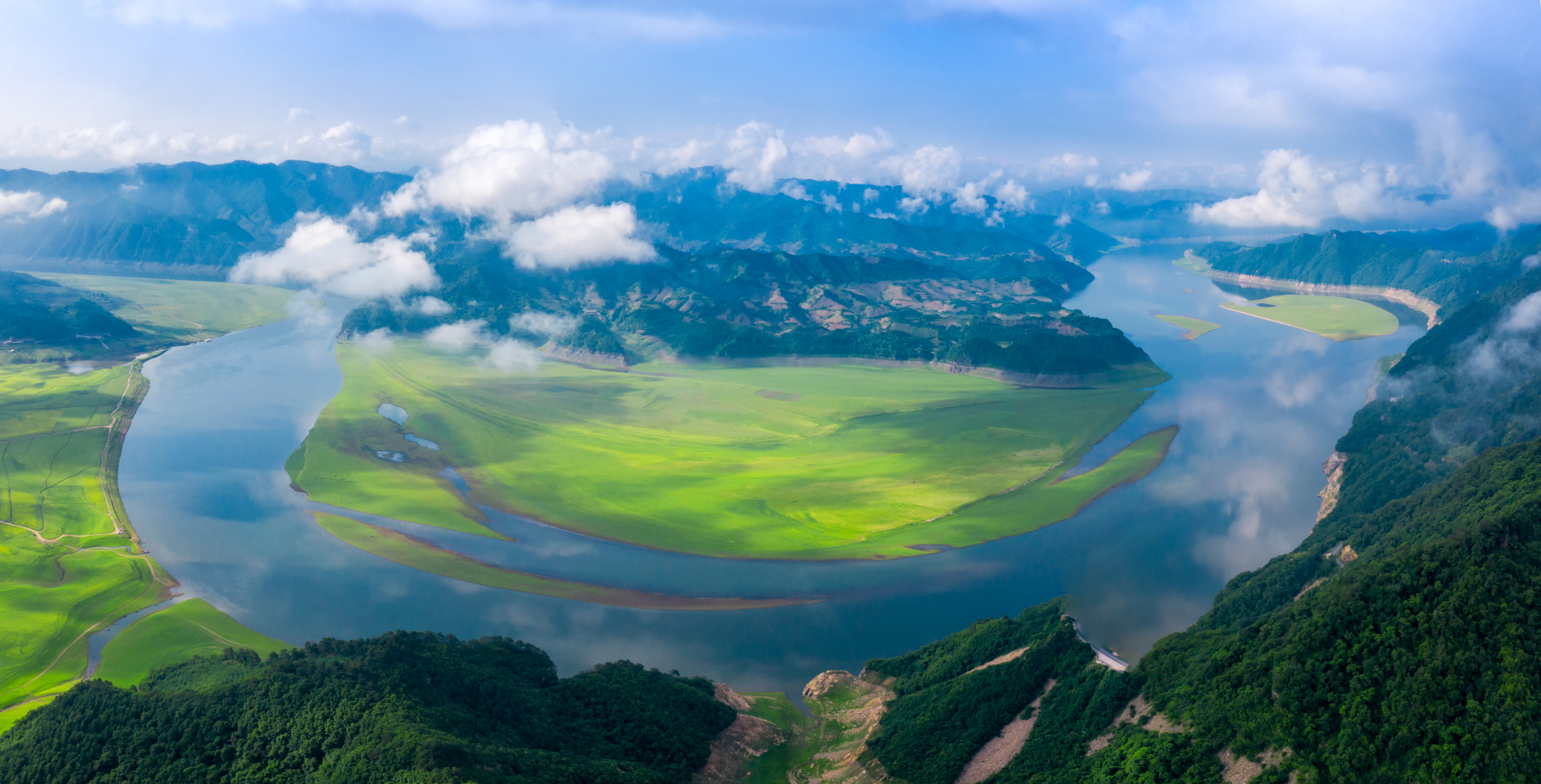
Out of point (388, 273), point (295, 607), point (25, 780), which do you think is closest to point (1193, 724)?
point (25, 780)

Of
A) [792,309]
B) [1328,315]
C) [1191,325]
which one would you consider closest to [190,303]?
[792,309]

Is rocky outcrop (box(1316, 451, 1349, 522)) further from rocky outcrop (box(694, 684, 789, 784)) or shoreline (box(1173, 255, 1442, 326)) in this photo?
shoreline (box(1173, 255, 1442, 326))

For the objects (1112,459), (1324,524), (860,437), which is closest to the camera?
(1324,524)

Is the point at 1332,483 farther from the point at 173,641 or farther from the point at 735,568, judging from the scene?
the point at 173,641

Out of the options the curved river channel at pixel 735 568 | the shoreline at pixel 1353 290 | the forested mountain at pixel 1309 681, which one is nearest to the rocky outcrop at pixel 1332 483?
the curved river channel at pixel 735 568

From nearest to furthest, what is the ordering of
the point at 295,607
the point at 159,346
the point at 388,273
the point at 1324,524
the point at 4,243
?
the point at 295,607
the point at 1324,524
the point at 159,346
the point at 388,273
the point at 4,243

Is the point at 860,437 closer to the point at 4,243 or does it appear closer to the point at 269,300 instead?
the point at 269,300
